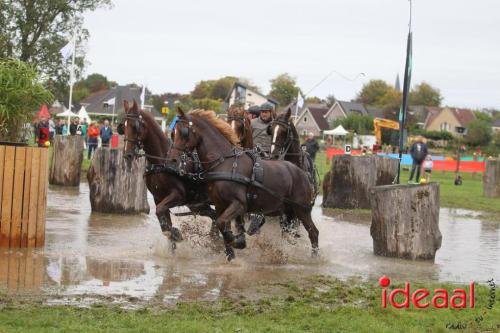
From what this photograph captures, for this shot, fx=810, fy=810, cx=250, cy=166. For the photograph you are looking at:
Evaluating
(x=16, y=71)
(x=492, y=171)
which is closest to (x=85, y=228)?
(x=16, y=71)

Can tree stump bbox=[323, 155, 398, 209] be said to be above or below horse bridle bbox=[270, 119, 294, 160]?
below

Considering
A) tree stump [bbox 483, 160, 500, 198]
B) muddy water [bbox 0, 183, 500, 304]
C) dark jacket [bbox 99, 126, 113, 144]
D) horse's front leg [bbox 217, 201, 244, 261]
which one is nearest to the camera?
muddy water [bbox 0, 183, 500, 304]

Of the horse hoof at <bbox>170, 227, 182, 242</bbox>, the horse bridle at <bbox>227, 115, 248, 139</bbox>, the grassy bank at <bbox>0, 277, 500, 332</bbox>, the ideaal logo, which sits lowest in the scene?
the grassy bank at <bbox>0, 277, 500, 332</bbox>

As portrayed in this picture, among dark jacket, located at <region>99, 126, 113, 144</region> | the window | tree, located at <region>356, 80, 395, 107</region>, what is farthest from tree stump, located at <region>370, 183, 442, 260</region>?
tree, located at <region>356, 80, 395, 107</region>

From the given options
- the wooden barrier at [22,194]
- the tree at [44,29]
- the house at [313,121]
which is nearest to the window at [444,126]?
the house at [313,121]

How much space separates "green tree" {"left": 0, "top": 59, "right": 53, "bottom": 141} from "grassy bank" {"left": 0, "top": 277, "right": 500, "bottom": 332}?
4.70 metres

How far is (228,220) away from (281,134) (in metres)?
3.13

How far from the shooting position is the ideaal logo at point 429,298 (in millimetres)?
8892

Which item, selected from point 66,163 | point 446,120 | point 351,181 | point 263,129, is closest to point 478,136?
point 446,120

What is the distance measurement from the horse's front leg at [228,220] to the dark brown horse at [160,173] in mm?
950

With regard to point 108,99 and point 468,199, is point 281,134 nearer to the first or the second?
point 468,199

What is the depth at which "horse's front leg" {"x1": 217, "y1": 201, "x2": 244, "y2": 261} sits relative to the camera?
11.4 metres

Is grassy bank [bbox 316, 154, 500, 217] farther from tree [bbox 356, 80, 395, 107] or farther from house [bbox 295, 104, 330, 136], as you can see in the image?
tree [bbox 356, 80, 395, 107]

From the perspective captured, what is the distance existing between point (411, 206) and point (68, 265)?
5495 mm
